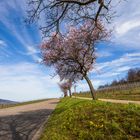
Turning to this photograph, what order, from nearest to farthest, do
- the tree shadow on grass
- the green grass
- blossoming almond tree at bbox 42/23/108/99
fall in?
the green grass
the tree shadow on grass
blossoming almond tree at bbox 42/23/108/99

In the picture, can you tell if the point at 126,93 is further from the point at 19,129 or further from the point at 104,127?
the point at 104,127

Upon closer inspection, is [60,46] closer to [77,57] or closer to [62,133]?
[77,57]

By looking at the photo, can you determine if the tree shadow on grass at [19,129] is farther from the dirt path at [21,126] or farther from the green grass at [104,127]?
the green grass at [104,127]

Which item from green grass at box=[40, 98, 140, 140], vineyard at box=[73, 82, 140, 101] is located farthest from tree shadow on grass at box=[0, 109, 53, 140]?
vineyard at box=[73, 82, 140, 101]

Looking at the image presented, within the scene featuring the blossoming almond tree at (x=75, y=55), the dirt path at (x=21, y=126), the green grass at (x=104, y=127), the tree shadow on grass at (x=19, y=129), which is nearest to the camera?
the green grass at (x=104, y=127)

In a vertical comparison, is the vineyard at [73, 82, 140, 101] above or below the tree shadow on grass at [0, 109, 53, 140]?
above

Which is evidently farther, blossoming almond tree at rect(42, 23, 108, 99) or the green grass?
blossoming almond tree at rect(42, 23, 108, 99)

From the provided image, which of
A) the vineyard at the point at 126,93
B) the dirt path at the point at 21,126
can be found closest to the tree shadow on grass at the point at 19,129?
the dirt path at the point at 21,126

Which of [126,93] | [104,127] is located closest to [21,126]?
[104,127]

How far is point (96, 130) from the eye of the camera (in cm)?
1038

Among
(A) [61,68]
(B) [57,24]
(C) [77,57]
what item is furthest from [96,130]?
(A) [61,68]

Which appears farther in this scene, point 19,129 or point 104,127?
point 19,129

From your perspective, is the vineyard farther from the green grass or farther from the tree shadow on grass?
the green grass

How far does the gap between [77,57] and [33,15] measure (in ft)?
52.0
